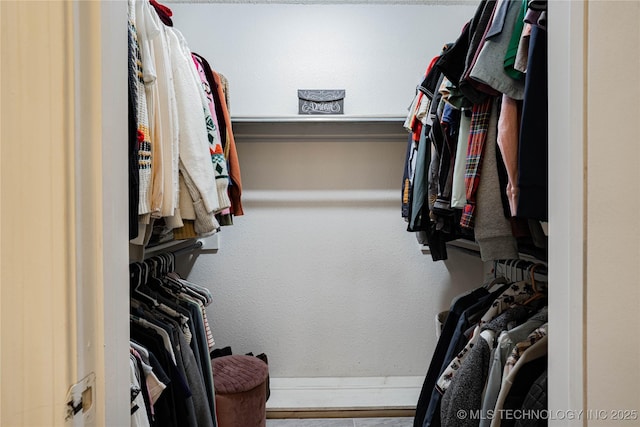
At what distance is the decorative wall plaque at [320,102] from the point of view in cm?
225

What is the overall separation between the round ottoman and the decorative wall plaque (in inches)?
50.2

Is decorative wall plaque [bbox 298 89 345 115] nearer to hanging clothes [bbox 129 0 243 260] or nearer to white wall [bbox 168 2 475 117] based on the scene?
white wall [bbox 168 2 475 117]

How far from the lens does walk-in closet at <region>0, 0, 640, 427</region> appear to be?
0.46 meters

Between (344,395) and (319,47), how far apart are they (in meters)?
1.84

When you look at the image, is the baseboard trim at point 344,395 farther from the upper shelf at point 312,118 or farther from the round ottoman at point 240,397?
the upper shelf at point 312,118

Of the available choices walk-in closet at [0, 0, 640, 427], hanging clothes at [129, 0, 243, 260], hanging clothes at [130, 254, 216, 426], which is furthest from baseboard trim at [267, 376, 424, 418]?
hanging clothes at [129, 0, 243, 260]

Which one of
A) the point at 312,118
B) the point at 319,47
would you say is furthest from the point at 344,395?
the point at 319,47

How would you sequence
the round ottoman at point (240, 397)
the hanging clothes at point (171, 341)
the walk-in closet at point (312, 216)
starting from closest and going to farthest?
1. the walk-in closet at point (312, 216)
2. the hanging clothes at point (171, 341)
3. the round ottoman at point (240, 397)

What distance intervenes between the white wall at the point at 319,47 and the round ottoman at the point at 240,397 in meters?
1.33

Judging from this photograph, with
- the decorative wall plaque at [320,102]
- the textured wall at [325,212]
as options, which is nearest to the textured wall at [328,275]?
the textured wall at [325,212]
